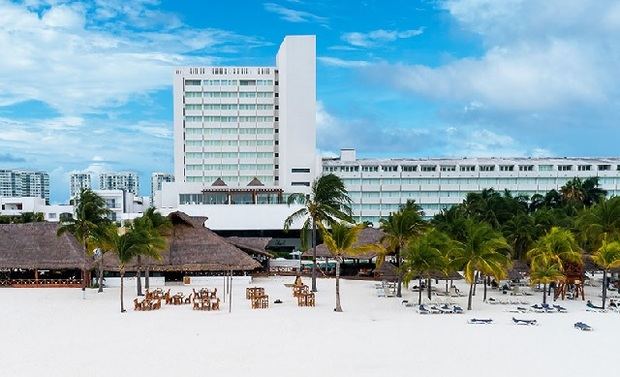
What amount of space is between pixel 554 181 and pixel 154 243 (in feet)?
199

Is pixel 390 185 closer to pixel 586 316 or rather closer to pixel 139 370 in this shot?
pixel 586 316

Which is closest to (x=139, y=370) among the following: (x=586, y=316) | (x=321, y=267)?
(x=586, y=316)

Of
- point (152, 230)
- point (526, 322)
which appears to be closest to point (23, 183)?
point (152, 230)

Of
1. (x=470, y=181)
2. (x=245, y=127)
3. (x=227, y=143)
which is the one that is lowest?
(x=470, y=181)

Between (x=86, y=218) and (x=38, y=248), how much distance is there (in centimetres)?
615

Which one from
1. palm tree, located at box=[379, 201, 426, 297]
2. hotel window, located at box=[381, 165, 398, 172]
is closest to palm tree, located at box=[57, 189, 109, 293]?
palm tree, located at box=[379, 201, 426, 297]

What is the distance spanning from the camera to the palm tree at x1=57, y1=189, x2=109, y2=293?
1554 inches

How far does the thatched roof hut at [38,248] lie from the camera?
41469 millimetres

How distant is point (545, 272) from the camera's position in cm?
3406

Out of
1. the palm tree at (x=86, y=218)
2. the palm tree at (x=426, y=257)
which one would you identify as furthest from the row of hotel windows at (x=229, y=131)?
the palm tree at (x=426, y=257)

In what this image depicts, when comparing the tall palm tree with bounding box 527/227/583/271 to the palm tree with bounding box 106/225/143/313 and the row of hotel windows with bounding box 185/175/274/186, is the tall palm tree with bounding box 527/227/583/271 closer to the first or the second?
the palm tree with bounding box 106/225/143/313

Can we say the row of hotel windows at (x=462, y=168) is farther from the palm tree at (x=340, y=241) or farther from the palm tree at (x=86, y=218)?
the palm tree at (x=340, y=241)

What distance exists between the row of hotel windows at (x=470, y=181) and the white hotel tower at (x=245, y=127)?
7426mm

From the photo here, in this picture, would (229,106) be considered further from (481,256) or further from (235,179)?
(481,256)
